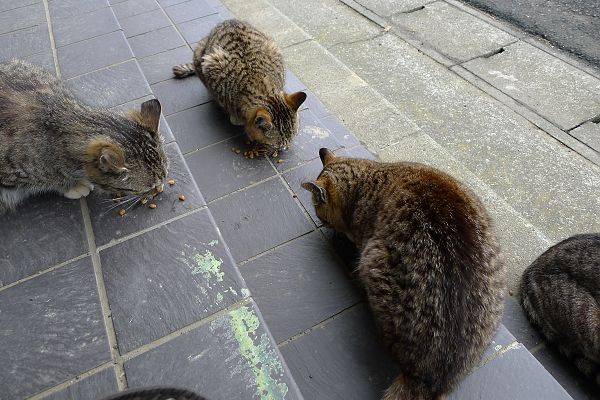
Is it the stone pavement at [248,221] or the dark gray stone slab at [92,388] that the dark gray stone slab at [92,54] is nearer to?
the stone pavement at [248,221]

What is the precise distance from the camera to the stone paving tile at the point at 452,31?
225 inches

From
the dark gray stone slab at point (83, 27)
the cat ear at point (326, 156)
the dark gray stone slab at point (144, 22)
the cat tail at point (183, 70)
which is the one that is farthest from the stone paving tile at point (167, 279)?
the dark gray stone slab at point (144, 22)

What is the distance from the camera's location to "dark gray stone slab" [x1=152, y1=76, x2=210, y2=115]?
4086 mm

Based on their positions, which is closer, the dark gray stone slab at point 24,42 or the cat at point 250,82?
the cat at point 250,82

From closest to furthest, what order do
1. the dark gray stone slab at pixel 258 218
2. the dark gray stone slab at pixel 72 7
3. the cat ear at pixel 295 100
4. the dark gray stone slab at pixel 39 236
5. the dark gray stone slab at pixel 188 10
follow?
1. the dark gray stone slab at pixel 39 236
2. the dark gray stone slab at pixel 258 218
3. the cat ear at pixel 295 100
4. the dark gray stone slab at pixel 72 7
5. the dark gray stone slab at pixel 188 10

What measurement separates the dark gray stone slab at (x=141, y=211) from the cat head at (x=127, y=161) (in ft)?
0.32

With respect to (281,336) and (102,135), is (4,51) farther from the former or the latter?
(281,336)

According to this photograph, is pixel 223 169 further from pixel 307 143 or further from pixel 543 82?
pixel 543 82

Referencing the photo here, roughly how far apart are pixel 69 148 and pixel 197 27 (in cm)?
287

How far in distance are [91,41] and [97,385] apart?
3624 millimetres

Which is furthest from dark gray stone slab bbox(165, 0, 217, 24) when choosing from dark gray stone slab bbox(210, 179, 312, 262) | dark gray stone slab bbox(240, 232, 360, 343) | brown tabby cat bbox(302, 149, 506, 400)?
brown tabby cat bbox(302, 149, 506, 400)

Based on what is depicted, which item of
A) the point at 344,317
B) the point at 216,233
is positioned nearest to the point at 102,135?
the point at 216,233

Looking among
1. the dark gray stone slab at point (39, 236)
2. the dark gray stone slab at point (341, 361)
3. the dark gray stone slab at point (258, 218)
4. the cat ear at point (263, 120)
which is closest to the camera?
the dark gray stone slab at point (341, 361)

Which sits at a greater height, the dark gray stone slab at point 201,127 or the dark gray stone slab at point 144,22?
the dark gray stone slab at point 144,22
